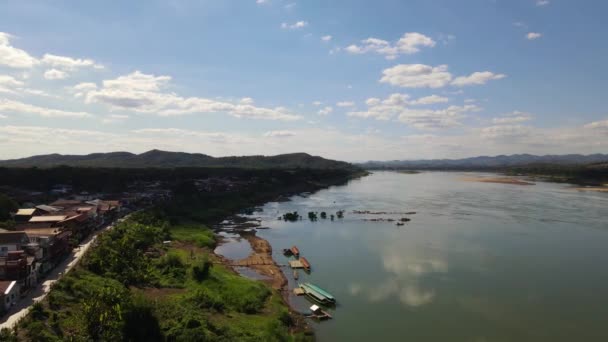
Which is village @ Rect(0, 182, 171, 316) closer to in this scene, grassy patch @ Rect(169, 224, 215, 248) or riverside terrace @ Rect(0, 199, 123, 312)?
riverside terrace @ Rect(0, 199, 123, 312)

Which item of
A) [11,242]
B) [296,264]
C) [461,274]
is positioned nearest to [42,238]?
[11,242]

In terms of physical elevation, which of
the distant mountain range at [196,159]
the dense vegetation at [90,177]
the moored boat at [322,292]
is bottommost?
the moored boat at [322,292]

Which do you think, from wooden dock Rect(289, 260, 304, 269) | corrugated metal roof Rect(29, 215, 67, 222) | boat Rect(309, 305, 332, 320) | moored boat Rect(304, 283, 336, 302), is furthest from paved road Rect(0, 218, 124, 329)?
wooden dock Rect(289, 260, 304, 269)

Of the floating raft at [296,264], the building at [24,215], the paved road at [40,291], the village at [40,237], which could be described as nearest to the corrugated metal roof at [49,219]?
the village at [40,237]

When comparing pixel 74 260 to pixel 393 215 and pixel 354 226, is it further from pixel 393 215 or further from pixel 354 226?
pixel 393 215

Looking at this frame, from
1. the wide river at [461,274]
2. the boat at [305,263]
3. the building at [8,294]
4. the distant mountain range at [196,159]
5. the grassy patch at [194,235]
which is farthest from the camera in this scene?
the distant mountain range at [196,159]

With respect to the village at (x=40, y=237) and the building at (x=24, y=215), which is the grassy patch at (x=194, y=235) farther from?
the building at (x=24, y=215)
